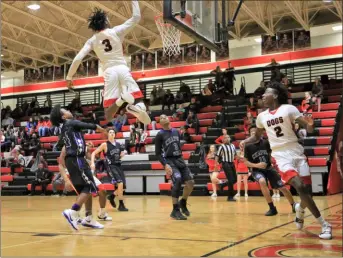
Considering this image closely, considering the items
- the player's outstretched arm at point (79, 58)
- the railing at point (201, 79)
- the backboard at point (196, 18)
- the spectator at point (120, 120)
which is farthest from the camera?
the railing at point (201, 79)

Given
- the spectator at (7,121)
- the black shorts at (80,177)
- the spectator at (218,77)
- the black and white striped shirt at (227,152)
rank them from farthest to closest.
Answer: the spectator at (7,121), the spectator at (218,77), the black and white striped shirt at (227,152), the black shorts at (80,177)

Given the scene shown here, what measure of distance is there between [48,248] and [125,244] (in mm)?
786

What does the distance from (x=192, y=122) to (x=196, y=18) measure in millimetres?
11223

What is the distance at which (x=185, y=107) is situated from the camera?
19547 millimetres

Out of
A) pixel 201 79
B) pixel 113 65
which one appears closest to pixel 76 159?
pixel 113 65

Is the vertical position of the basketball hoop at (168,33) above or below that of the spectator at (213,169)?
above

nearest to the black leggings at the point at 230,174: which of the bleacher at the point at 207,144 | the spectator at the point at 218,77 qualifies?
the bleacher at the point at 207,144

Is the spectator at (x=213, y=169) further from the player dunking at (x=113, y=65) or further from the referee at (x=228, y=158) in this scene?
the player dunking at (x=113, y=65)

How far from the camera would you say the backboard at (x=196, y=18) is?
548cm

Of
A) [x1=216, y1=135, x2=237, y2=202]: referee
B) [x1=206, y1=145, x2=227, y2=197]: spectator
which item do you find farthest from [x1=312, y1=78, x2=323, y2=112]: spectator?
[x1=216, y1=135, x2=237, y2=202]: referee

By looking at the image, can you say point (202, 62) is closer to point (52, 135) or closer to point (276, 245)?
point (52, 135)

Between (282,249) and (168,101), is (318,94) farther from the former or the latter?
(282,249)

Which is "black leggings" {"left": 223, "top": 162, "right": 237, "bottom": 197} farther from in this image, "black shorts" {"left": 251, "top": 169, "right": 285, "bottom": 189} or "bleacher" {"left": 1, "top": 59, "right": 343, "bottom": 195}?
"black shorts" {"left": 251, "top": 169, "right": 285, "bottom": 189}

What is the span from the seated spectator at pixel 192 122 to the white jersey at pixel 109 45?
40.1 feet
